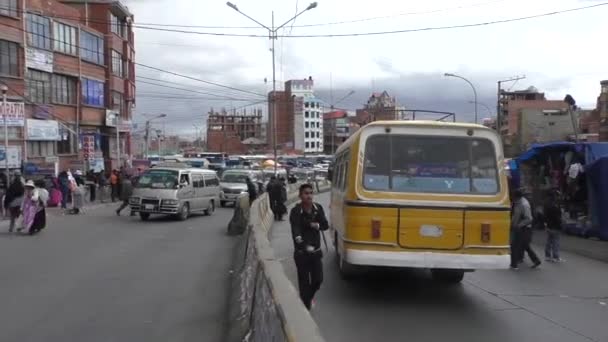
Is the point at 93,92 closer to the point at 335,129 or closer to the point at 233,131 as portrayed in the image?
the point at 335,129

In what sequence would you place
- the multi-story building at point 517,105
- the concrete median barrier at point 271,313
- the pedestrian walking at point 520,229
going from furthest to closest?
the multi-story building at point 517,105 → the pedestrian walking at point 520,229 → the concrete median barrier at point 271,313

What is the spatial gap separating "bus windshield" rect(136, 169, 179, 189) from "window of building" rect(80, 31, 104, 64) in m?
30.7

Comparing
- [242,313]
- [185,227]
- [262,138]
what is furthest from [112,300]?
[262,138]

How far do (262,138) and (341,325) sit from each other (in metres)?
167

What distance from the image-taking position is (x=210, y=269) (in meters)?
12.8

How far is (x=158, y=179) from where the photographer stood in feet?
81.6

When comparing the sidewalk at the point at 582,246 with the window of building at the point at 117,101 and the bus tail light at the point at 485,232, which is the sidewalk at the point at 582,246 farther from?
the window of building at the point at 117,101

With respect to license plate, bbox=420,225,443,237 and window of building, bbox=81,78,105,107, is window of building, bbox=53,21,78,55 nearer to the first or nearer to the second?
window of building, bbox=81,78,105,107

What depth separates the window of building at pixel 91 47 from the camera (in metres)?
52.3

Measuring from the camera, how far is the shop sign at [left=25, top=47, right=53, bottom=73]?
139 feet

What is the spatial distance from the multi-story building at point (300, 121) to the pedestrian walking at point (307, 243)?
134343 millimetres

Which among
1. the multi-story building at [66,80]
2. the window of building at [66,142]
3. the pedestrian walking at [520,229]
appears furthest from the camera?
the window of building at [66,142]

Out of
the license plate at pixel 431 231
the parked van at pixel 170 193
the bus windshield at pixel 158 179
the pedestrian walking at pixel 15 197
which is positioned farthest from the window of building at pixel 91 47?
the license plate at pixel 431 231

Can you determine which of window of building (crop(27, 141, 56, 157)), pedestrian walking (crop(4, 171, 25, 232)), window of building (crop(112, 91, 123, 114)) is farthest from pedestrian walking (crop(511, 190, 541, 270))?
window of building (crop(112, 91, 123, 114))
